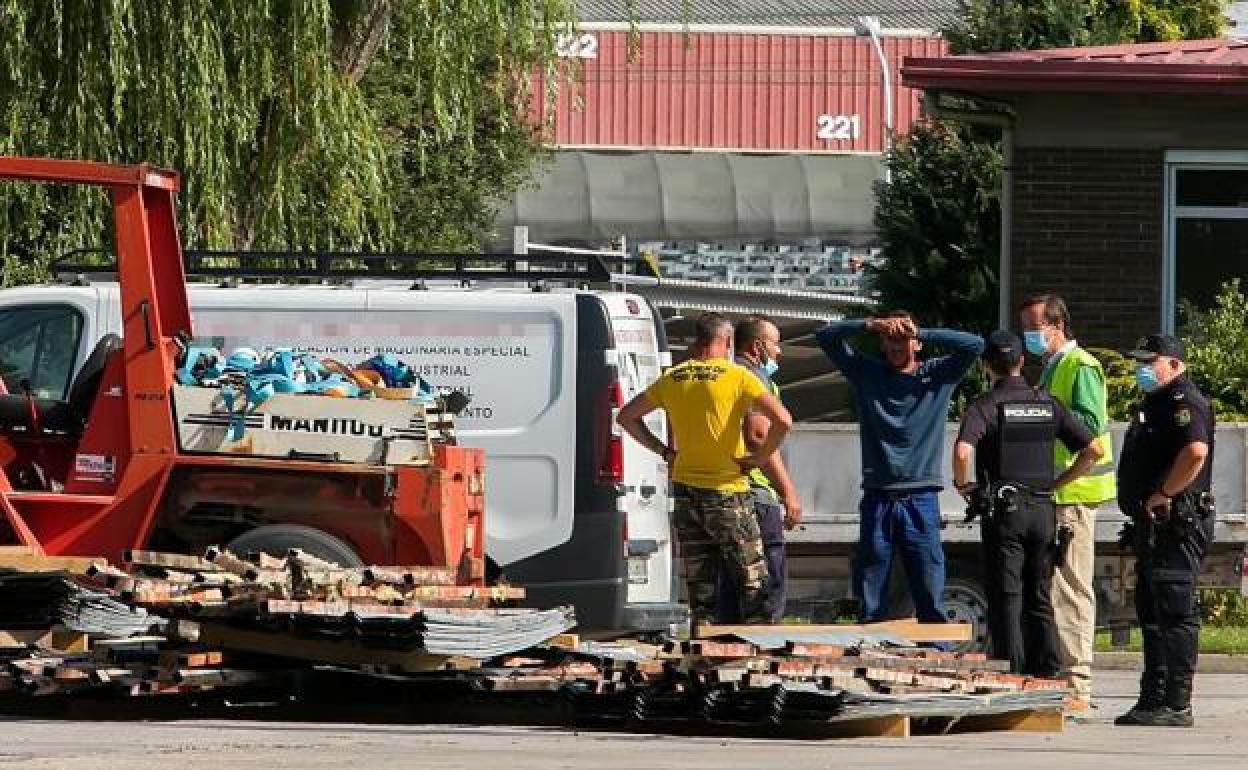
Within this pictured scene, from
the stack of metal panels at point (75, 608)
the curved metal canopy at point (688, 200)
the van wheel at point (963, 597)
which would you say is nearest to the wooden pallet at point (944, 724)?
the stack of metal panels at point (75, 608)

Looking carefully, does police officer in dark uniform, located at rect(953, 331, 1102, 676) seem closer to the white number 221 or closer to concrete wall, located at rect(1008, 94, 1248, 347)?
concrete wall, located at rect(1008, 94, 1248, 347)

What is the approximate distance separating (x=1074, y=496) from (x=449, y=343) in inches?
123

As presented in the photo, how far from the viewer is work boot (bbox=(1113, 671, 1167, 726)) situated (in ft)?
42.5

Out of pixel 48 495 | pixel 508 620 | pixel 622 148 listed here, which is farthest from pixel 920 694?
pixel 622 148

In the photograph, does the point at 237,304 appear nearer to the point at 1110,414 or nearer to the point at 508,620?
the point at 508,620

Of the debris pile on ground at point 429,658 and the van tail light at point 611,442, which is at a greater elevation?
the van tail light at point 611,442

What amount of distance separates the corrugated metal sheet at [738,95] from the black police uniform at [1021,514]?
5180cm

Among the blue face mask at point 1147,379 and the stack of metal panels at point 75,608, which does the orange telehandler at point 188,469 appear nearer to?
the stack of metal panels at point 75,608

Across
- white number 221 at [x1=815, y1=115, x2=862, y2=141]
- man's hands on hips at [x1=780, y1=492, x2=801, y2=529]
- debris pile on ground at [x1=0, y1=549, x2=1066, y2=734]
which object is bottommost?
debris pile on ground at [x1=0, y1=549, x2=1066, y2=734]

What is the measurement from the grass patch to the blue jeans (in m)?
3.61

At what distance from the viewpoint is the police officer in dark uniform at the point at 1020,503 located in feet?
43.3

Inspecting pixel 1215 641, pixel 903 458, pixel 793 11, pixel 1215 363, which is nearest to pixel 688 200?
pixel 793 11

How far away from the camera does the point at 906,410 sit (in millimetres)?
14031

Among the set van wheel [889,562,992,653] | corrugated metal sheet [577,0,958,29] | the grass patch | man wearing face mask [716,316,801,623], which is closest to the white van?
man wearing face mask [716,316,801,623]
